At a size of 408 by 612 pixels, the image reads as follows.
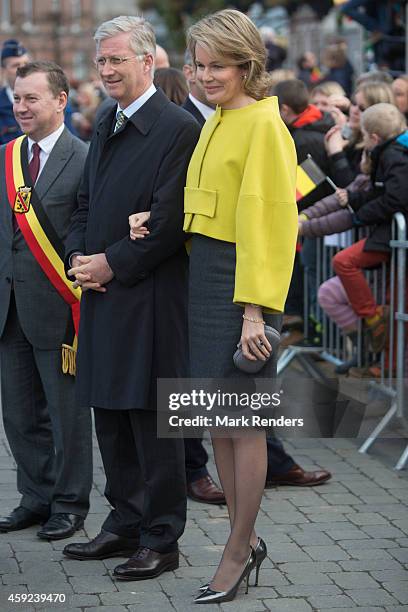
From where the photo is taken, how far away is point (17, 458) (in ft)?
19.0

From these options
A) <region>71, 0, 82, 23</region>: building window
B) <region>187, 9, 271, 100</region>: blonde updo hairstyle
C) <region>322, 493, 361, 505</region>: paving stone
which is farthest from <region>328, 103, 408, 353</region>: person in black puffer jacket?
<region>71, 0, 82, 23</region>: building window

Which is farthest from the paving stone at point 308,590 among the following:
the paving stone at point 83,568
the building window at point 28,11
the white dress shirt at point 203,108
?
the building window at point 28,11

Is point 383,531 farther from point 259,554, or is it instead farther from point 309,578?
point 259,554

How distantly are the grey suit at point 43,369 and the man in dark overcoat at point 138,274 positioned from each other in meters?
0.44

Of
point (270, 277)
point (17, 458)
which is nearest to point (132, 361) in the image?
point (270, 277)

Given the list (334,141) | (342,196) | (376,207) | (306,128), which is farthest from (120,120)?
(306,128)

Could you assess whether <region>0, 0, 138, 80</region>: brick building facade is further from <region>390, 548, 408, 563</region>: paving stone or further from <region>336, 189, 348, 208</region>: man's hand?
<region>390, 548, 408, 563</region>: paving stone

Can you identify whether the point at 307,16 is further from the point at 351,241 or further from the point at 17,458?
the point at 17,458

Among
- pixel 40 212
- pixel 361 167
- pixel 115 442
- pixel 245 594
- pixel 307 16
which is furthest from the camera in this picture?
pixel 307 16

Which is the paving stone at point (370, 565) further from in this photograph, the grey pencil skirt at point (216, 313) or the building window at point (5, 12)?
the building window at point (5, 12)

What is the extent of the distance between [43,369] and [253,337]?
144 centimetres

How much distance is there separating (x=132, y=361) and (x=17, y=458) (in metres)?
1.14

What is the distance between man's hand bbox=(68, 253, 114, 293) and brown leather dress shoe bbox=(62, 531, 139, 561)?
1050 millimetres

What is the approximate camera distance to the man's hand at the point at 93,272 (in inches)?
193
